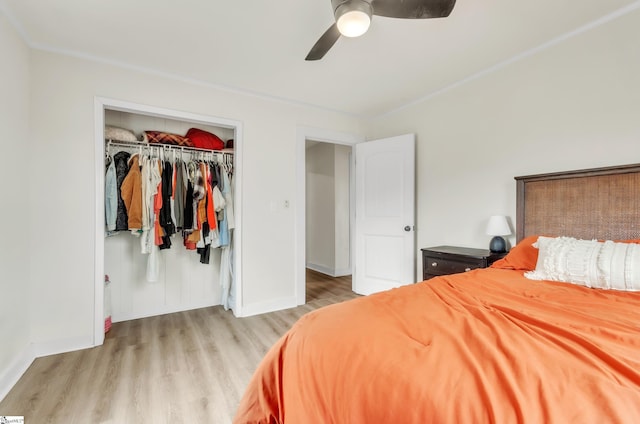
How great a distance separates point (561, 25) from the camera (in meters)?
2.01

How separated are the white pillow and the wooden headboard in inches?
17.4

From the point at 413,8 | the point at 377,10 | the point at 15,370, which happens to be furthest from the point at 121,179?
the point at 413,8

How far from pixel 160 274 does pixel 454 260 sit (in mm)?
2976

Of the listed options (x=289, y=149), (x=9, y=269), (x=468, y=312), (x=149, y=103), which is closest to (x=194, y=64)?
(x=149, y=103)

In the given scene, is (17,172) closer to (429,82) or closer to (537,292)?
(537,292)

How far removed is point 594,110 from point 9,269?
408 cm

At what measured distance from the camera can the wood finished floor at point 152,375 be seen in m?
1.57

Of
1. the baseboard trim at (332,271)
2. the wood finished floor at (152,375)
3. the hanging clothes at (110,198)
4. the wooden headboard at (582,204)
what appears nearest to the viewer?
the wood finished floor at (152,375)

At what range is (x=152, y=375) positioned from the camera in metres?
1.91

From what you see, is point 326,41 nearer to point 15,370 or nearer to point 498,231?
point 498,231

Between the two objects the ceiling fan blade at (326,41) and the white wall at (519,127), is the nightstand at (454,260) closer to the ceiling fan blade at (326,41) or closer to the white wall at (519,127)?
the white wall at (519,127)

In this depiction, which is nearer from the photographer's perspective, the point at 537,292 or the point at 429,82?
the point at 537,292

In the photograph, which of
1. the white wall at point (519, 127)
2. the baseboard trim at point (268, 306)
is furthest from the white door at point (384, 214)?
the baseboard trim at point (268, 306)

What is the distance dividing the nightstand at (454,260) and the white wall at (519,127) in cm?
27
